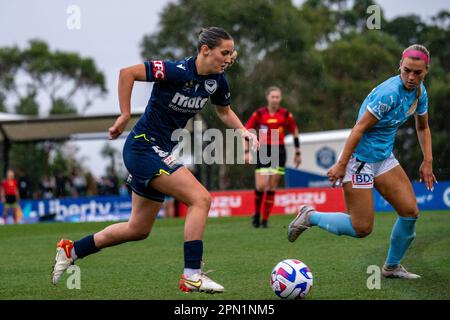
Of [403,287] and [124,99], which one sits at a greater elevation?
[124,99]

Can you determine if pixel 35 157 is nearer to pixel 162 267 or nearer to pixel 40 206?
pixel 40 206

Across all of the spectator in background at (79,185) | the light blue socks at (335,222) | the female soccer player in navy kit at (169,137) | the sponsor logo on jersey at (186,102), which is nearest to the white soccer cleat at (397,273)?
the light blue socks at (335,222)

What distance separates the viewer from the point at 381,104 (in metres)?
6.48

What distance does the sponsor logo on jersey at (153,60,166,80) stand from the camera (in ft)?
20.3

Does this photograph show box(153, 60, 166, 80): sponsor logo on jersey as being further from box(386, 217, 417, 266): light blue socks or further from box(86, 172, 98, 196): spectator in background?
box(86, 172, 98, 196): spectator in background

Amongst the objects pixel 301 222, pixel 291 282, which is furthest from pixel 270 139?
pixel 291 282

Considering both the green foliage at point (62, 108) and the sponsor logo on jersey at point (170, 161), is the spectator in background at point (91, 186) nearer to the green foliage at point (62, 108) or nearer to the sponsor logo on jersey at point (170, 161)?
the sponsor logo on jersey at point (170, 161)

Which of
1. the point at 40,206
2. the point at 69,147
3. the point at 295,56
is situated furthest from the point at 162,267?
the point at 69,147

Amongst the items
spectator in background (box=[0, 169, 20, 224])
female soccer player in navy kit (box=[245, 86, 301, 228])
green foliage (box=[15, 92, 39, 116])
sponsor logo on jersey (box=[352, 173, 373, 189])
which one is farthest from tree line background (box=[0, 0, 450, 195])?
sponsor logo on jersey (box=[352, 173, 373, 189])

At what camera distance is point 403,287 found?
6477 millimetres

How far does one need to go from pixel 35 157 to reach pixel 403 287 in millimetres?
40895

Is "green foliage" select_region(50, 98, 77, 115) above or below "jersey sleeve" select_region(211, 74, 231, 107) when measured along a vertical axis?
below

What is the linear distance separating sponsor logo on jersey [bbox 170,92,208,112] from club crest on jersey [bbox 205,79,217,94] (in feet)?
0.30

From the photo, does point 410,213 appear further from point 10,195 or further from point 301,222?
point 10,195
